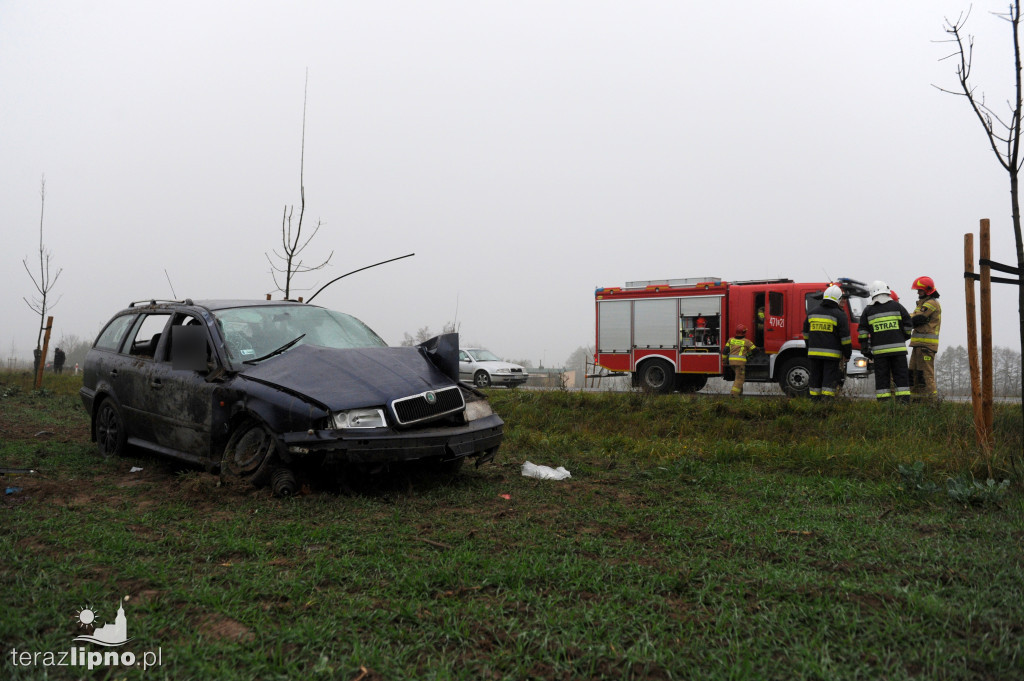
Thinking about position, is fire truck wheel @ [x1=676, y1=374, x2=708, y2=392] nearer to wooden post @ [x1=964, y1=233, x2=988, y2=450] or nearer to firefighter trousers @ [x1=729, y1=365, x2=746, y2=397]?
firefighter trousers @ [x1=729, y1=365, x2=746, y2=397]

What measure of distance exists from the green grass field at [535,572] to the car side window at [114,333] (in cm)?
126

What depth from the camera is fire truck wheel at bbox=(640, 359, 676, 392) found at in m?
15.9

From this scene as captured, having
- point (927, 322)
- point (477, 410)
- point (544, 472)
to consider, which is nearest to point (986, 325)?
point (544, 472)

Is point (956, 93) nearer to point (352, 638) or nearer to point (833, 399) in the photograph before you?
point (833, 399)

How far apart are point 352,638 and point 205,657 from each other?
0.51m

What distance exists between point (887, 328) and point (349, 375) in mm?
8316

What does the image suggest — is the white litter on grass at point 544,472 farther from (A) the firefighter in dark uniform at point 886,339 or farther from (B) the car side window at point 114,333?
(A) the firefighter in dark uniform at point 886,339

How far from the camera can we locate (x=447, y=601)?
9.41ft

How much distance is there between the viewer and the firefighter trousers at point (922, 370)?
10352 millimetres

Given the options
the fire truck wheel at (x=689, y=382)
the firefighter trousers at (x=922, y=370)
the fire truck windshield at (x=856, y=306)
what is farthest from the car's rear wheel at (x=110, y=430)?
the fire truck windshield at (x=856, y=306)

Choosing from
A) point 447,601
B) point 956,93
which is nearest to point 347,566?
point 447,601

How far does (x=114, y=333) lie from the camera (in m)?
6.90

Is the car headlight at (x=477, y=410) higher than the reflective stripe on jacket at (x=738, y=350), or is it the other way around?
the reflective stripe on jacket at (x=738, y=350)

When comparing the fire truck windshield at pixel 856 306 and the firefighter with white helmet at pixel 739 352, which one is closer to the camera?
the fire truck windshield at pixel 856 306
